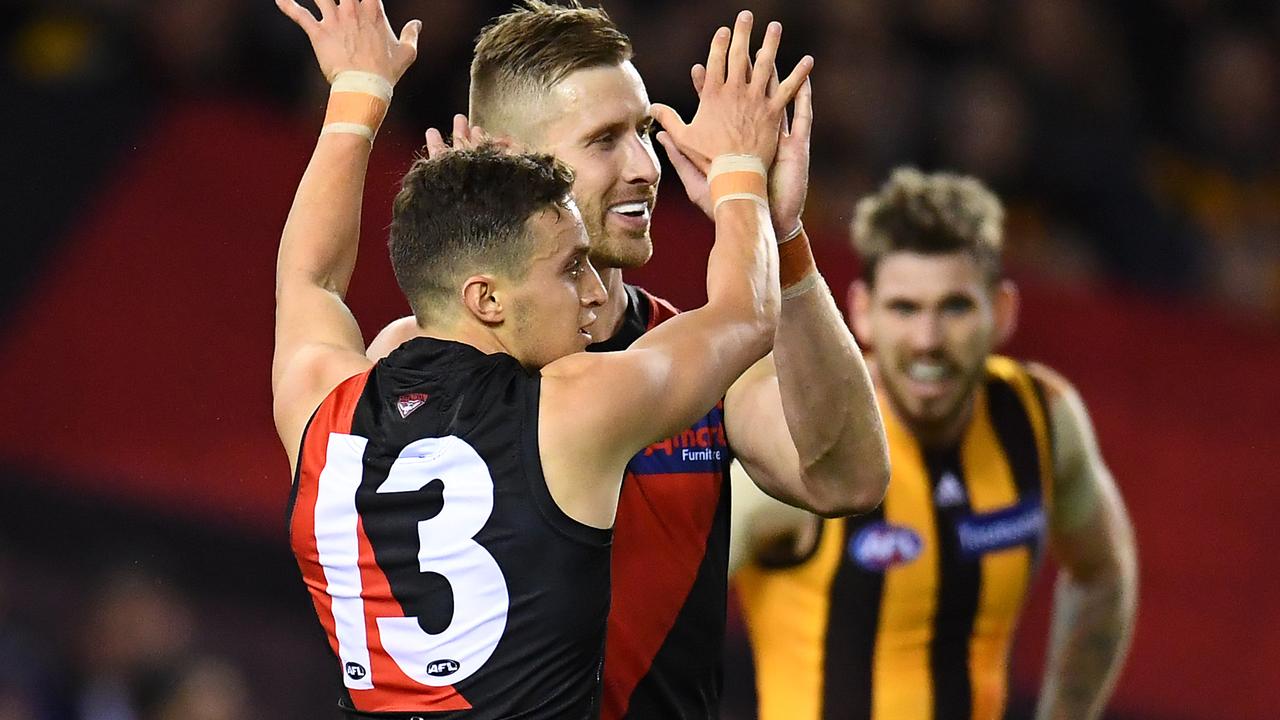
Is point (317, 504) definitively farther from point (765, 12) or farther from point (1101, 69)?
point (1101, 69)

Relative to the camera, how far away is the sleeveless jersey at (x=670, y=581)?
314cm

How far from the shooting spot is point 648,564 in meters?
3.15

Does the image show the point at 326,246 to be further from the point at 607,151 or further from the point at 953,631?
the point at 953,631

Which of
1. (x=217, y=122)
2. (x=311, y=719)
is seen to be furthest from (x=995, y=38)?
(x=311, y=719)

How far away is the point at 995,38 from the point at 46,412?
195 inches

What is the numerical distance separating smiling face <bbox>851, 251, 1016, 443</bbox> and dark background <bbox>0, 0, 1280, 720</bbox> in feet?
7.23

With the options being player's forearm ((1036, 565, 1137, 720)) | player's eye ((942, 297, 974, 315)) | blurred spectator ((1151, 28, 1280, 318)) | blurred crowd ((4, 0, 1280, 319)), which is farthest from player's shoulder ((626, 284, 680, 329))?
blurred spectator ((1151, 28, 1280, 318))

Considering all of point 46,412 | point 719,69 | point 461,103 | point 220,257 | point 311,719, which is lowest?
point 311,719

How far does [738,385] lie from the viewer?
3.29m

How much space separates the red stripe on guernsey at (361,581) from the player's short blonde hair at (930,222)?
80.2 inches

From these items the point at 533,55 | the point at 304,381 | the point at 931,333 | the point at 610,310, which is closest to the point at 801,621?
the point at 931,333

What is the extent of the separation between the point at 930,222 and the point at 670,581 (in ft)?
5.25

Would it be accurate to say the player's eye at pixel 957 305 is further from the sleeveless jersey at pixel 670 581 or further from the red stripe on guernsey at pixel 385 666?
the red stripe on guernsey at pixel 385 666

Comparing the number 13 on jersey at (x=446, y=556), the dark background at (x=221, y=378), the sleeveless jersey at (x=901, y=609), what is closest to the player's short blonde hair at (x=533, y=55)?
the number 13 on jersey at (x=446, y=556)
